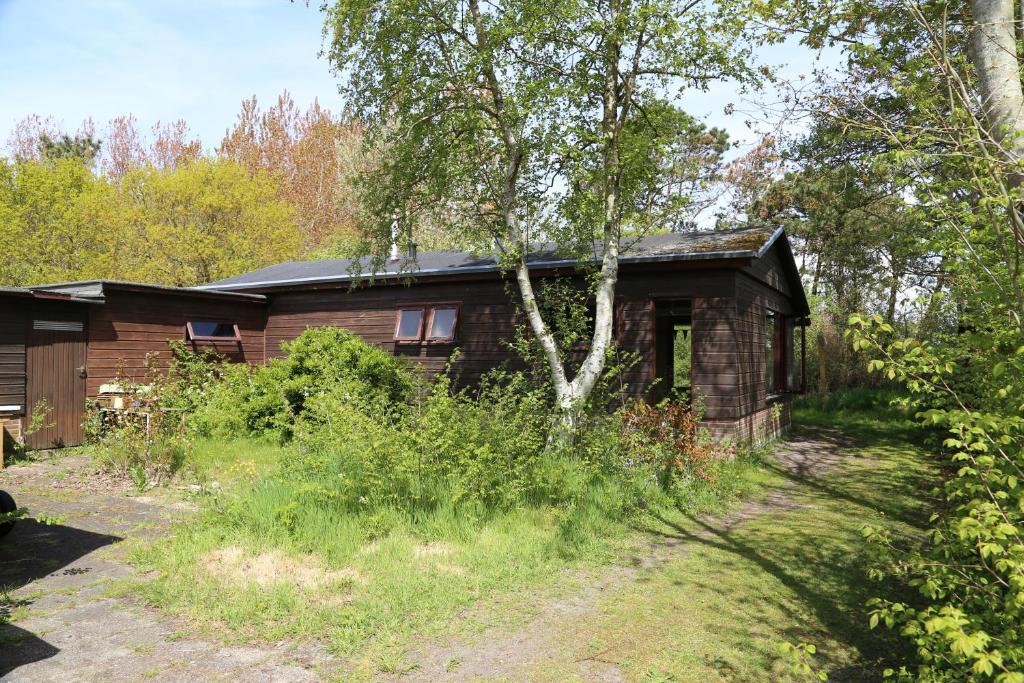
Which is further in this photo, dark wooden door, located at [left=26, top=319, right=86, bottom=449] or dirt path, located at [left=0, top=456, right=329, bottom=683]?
dark wooden door, located at [left=26, top=319, right=86, bottom=449]

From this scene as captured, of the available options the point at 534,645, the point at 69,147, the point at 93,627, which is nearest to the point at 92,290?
the point at 93,627

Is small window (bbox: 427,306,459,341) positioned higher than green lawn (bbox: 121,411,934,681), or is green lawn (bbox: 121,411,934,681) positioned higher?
small window (bbox: 427,306,459,341)

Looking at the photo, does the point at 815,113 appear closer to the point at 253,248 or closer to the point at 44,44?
the point at 44,44

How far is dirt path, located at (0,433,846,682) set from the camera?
4289mm

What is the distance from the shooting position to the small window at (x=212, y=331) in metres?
16.1

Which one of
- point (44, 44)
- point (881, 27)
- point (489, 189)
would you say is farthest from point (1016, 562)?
point (881, 27)

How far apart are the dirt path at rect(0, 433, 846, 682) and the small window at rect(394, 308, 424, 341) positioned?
832 centimetres

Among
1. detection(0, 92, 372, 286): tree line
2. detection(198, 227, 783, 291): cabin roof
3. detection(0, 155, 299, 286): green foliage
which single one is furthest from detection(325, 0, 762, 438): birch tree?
detection(0, 155, 299, 286): green foliage

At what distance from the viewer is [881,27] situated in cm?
1030

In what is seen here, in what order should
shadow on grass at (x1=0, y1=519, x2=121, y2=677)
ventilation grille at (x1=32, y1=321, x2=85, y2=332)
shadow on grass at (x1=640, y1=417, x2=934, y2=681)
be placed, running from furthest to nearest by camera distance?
ventilation grille at (x1=32, y1=321, x2=85, y2=332) → shadow on grass at (x1=640, y1=417, x2=934, y2=681) → shadow on grass at (x1=0, y1=519, x2=121, y2=677)

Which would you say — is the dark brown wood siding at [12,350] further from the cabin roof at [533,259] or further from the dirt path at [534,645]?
the dirt path at [534,645]

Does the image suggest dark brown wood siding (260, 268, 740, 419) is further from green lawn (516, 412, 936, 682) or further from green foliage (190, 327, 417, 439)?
green lawn (516, 412, 936, 682)

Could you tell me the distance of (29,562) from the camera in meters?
6.31

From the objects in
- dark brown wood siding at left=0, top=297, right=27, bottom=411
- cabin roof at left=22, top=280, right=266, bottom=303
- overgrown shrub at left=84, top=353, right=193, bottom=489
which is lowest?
overgrown shrub at left=84, top=353, right=193, bottom=489
